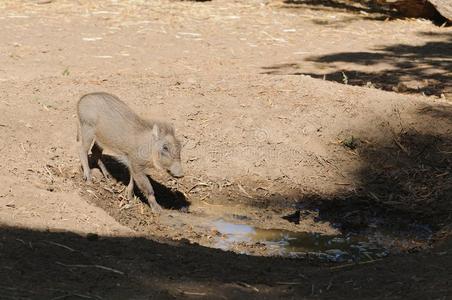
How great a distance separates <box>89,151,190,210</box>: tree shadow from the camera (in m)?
7.31

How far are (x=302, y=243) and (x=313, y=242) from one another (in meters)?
0.09

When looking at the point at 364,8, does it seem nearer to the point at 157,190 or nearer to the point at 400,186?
the point at 400,186

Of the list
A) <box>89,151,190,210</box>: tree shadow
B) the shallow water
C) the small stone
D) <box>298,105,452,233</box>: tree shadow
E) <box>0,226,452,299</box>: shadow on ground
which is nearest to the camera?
<box>0,226,452,299</box>: shadow on ground

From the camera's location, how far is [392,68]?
1118 cm

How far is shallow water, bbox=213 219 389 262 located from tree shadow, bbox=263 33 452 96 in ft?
11.1

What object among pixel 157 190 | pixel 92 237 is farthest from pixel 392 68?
pixel 92 237

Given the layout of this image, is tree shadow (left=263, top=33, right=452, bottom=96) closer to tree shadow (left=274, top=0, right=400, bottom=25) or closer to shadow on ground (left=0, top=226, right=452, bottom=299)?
tree shadow (left=274, top=0, right=400, bottom=25)

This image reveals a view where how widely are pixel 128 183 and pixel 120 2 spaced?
8281 millimetres

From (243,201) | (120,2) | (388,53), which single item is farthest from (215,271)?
(120,2)

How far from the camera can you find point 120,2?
15078 mm

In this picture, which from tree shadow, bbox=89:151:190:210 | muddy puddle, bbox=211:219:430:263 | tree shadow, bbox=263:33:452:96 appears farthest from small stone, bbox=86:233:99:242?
tree shadow, bbox=263:33:452:96

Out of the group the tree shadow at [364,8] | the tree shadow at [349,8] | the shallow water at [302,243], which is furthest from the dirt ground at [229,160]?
the tree shadow at [349,8]

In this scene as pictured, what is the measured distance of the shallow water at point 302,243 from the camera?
20.6 feet

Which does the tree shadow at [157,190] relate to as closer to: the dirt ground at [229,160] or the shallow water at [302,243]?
the dirt ground at [229,160]
